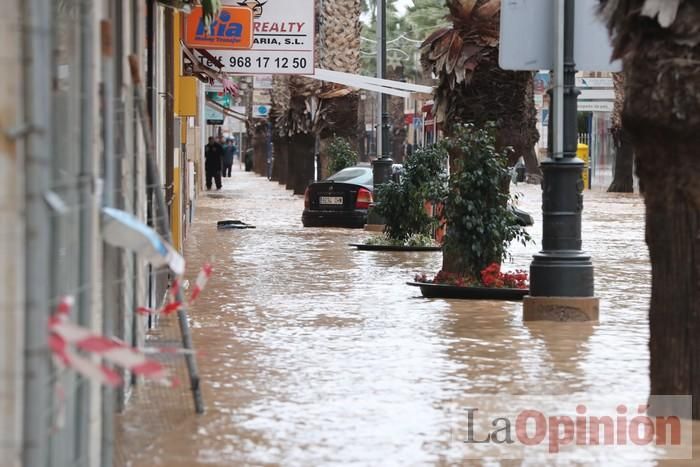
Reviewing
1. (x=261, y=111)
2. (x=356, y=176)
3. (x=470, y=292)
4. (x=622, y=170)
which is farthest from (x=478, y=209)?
(x=261, y=111)

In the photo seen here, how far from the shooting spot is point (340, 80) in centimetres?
3186

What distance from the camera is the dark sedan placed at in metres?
30.1

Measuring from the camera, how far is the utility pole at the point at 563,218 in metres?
13.7

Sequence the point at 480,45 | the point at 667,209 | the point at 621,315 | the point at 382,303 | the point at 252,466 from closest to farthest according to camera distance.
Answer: the point at 252,466
the point at 667,209
the point at 621,315
the point at 382,303
the point at 480,45

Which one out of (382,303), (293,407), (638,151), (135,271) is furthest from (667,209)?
(382,303)

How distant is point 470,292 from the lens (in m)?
16.0

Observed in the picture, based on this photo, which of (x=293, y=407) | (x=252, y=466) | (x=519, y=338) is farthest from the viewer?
(x=519, y=338)

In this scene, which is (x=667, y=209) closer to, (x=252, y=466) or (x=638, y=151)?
(x=638, y=151)

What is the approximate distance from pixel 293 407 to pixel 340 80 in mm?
23020

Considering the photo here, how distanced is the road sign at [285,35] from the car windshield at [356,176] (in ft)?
19.4

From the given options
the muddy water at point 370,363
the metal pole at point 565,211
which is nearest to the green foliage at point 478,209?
the muddy water at point 370,363

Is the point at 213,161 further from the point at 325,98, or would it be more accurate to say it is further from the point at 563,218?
the point at 563,218

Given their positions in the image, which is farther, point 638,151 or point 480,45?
point 480,45

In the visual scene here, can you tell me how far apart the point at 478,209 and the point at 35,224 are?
11974 millimetres
